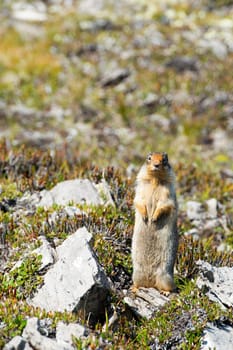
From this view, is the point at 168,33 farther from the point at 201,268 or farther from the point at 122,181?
the point at 201,268

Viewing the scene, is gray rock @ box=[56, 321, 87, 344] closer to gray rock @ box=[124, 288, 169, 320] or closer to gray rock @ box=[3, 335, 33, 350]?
gray rock @ box=[3, 335, 33, 350]

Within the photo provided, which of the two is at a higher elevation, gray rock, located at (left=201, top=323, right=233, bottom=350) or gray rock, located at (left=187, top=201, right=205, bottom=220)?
gray rock, located at (left=187, top=201, right=205, bottom=220)

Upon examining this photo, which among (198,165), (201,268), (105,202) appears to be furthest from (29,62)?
(201,268)

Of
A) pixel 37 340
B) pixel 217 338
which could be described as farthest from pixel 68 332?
pixel 217 338

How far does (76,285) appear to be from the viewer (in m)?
6.20

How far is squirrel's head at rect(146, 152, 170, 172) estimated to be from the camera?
6.96 m

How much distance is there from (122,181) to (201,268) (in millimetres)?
3060

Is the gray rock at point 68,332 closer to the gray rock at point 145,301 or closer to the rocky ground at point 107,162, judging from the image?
the rocky ground at point 107,162

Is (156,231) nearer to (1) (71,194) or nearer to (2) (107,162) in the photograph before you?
(1) (71,194)

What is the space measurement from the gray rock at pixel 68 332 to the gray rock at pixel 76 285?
0.39 m

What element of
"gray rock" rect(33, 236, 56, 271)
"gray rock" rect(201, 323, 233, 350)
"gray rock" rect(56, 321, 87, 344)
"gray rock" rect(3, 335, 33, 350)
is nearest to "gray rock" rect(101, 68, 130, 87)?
"gray rock" rect(33, 236, 56, 271)

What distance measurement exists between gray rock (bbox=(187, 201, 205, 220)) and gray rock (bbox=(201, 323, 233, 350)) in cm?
460

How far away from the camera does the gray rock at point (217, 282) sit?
688 cm

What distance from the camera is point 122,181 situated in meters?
9.99
